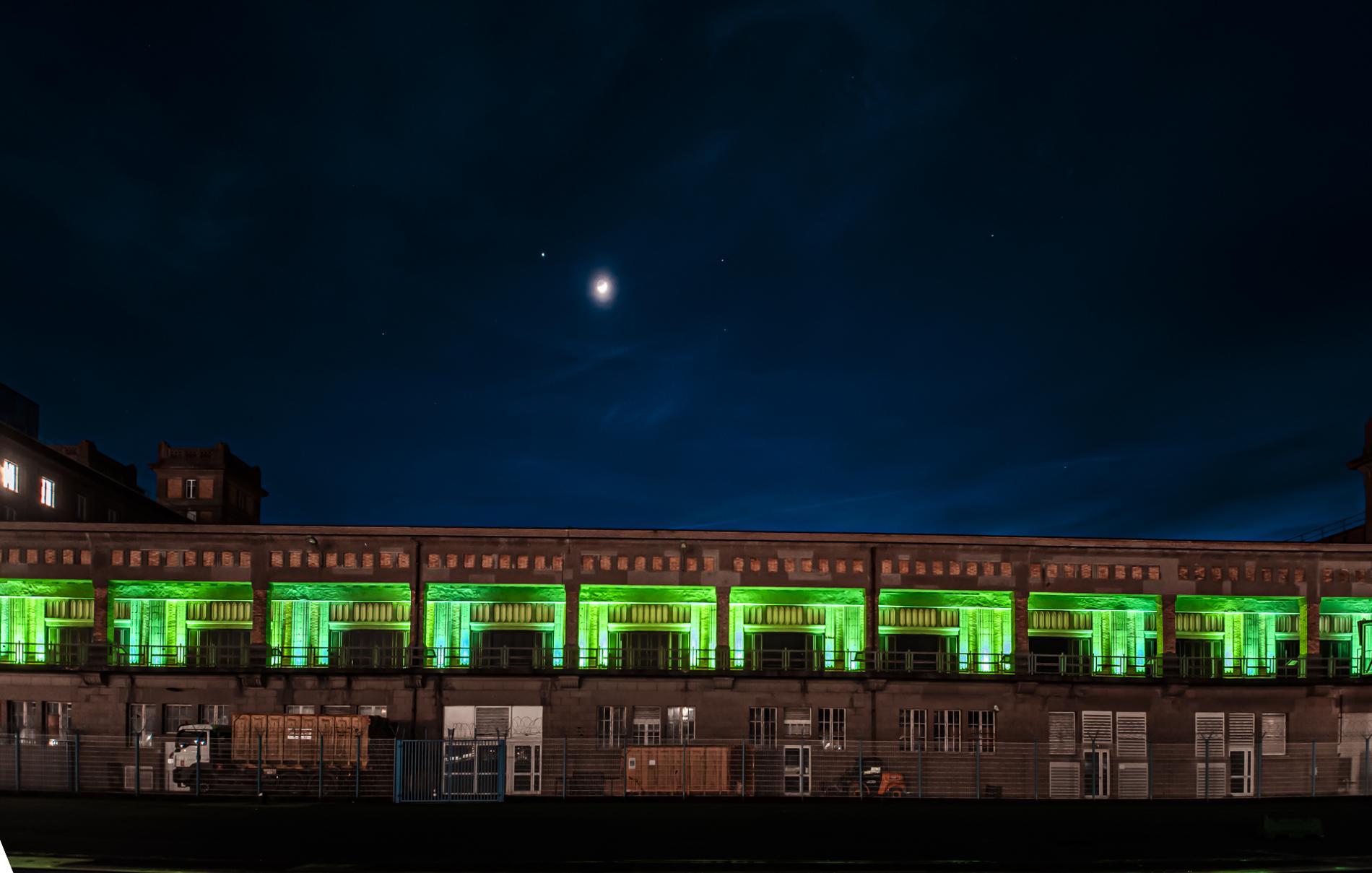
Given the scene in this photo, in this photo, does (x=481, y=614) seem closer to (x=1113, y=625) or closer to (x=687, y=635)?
(x=687, y=635)

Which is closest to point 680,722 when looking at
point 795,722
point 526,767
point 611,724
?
point 611,724

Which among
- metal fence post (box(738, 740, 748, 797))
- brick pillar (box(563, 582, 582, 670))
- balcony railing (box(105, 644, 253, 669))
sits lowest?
metal fence post (box(738, 740, 748, 797))

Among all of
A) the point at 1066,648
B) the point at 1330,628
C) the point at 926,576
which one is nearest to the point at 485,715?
the point at 926,576

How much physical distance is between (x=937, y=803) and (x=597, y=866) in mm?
18001

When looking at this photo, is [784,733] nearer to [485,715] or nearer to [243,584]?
[485,715]

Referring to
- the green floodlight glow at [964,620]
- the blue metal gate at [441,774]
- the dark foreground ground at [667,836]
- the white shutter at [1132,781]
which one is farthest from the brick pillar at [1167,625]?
the blue metal gate at [441,774]

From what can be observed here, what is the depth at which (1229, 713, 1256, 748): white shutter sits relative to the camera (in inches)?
1986

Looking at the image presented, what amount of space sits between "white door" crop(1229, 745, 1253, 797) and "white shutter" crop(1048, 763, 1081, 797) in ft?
19.1

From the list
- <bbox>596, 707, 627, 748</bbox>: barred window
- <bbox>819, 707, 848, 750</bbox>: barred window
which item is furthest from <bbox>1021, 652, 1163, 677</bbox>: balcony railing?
<bbox>596, 707, 627, 748</bbox>: barred window

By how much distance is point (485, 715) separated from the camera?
49.8 m

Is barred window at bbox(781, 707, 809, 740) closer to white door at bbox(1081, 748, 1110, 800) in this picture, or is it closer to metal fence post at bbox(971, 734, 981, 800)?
metal fence post at bbox(971, 734, 981, 800)

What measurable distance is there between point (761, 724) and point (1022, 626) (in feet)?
37.5

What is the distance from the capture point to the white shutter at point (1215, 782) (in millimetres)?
48844

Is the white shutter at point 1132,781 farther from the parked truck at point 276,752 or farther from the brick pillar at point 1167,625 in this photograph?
the parked truck at point 276,752
